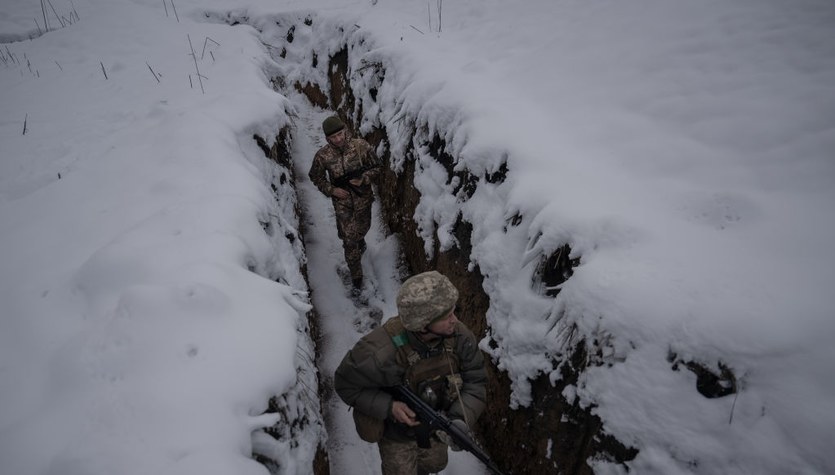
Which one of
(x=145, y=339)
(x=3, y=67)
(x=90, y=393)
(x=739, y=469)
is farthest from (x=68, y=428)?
(x=3, y=67)

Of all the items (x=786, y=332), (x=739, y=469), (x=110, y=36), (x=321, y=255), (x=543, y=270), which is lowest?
(x=321, y=255)

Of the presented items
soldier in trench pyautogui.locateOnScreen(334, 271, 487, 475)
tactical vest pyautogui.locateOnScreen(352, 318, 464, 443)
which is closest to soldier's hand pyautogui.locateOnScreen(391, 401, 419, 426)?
soldier in trench pyautogui.locateOnScreen(334, 271, 487, 475)

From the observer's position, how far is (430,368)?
2.26 metres

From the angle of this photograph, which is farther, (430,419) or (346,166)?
(346,166)

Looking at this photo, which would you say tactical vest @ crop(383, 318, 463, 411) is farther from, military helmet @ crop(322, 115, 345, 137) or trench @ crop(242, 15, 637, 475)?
military helmet @ crop(322, 115, 345, 137)

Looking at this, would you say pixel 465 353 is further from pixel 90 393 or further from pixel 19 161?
pixel 19 161

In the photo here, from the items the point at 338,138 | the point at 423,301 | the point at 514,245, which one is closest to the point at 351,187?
the point at 338,138

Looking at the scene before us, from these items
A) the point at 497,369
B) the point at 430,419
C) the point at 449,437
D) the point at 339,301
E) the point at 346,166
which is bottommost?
the point at 339,301

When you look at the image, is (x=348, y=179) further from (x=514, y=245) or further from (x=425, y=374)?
(x=425, y=374)

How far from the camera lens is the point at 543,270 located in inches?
103

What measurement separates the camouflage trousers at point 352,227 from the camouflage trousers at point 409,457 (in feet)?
8.18

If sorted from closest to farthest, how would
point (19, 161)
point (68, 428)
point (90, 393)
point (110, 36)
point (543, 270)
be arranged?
point (68, 428) < point (90, 393) < point (543, 270) < point (19, 161) < point (110, 36)

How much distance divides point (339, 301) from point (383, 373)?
2595mm

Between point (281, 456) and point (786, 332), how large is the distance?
8.15ft
